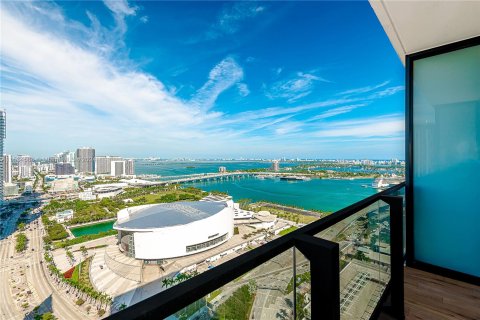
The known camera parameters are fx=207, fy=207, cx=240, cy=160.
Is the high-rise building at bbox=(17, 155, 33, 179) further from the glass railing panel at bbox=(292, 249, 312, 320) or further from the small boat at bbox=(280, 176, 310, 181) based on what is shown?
the small boat at bbox=(280, 176, 310, 181)

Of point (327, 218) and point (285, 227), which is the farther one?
point (285, 227)

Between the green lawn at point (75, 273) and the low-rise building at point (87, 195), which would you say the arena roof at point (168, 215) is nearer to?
the green lawn at point (75, 273)

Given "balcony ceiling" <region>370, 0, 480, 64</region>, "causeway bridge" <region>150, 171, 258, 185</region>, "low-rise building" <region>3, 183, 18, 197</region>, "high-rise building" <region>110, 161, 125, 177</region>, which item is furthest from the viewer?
"causeway bridge" <region>150, 171, 258, 185</region>

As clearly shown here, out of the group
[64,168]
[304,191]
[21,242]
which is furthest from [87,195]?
[304,191]

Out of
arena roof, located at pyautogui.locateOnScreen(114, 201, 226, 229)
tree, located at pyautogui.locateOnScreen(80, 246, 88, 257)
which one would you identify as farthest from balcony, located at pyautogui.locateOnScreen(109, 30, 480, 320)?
tree, located at pyautogui.locateOnScreen(80, 246, 88, 257)

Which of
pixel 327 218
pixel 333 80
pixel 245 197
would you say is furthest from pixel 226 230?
pixel 333 80

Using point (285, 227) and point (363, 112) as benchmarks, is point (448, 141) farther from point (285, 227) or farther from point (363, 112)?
point (363, 112)

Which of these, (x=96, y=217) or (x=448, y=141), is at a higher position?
(x=448, y=141)

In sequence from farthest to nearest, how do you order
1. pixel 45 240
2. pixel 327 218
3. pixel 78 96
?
pixel 78 96 → pixel 45 240 → pixel 327 218
